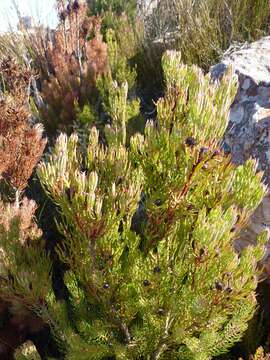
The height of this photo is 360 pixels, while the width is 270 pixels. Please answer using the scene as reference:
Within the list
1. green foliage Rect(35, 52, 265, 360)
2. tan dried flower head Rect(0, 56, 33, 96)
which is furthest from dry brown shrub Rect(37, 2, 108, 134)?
green foliage Rect(35, 52, 265, 360)

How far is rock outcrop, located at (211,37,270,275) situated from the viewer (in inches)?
88.9

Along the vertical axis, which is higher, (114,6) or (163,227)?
(114,6)

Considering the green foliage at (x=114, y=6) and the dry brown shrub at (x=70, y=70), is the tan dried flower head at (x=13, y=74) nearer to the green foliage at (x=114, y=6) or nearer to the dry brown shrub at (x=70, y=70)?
the dry brown shrub at (x=70, y=70)

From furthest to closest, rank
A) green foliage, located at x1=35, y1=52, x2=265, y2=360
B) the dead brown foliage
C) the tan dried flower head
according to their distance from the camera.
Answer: the tan dried flower head, the dead brown foliage, green foliage, located at x1=35, y1=52, x2=265, y2=360

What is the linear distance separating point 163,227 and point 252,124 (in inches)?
39.6

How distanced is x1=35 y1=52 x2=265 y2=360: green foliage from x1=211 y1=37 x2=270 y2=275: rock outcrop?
540 mm

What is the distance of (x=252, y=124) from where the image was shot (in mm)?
2352

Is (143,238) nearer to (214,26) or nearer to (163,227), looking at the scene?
(163,227)

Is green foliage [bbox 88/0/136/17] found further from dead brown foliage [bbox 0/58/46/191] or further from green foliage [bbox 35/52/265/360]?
green foliage [bbox 35/52/265/360]

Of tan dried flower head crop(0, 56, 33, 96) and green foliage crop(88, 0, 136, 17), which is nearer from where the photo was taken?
tan dried flower head crop(0, 56, 33, 96)

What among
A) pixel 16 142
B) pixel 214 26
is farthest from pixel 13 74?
pixel 214 26

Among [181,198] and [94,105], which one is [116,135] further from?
[94,105]

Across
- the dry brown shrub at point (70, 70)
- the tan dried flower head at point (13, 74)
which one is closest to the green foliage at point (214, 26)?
the dry brown shrub at point (70, 70)

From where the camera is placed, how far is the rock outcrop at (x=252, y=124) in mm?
2258
